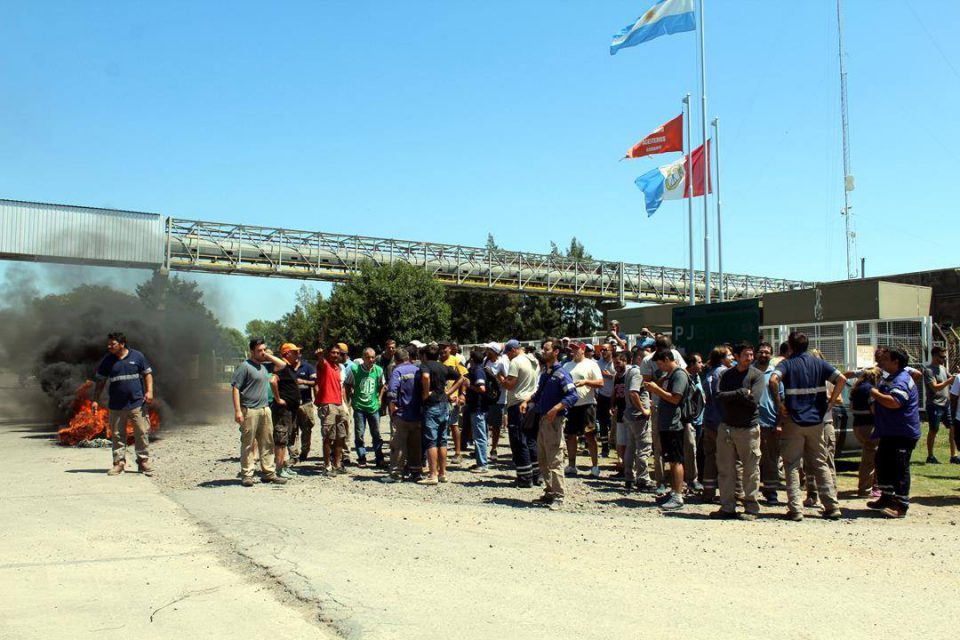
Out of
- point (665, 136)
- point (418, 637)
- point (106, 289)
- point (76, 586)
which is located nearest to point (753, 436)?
point (418, 637)

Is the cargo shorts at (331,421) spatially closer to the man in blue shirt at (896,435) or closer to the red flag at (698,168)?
the man in blue shirt at (896,435)

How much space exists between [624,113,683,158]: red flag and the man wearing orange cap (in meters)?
15.6

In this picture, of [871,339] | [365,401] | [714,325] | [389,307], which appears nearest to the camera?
[365,401]

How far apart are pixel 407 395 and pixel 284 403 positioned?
191cm

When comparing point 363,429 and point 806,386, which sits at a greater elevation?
point 806,386

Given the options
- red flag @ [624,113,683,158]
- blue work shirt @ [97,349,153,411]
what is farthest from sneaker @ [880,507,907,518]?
red flag @ [624,113,683,158]

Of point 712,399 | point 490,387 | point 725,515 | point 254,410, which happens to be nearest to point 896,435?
point 712,399

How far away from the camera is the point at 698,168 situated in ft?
79.9

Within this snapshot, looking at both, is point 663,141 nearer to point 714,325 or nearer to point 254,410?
point 714,325

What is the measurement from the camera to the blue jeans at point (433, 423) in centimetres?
1042

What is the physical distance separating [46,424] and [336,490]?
13.9 m

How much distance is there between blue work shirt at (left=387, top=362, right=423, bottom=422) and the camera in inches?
419

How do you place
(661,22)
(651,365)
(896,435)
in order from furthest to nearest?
(661,22)
(651,365)
(896,435)

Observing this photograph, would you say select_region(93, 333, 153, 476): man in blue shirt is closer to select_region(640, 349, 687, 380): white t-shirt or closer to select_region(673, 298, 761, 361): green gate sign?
select_region(640, 349, 687, 380): white t-shirt
